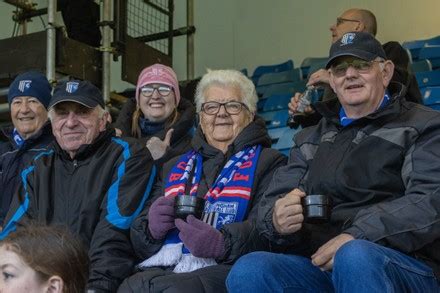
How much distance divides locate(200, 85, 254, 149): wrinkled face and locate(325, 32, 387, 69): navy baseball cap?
54cm

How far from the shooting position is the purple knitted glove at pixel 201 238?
2.59 m

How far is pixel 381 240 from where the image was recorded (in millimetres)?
2232

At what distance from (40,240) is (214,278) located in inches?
31.5

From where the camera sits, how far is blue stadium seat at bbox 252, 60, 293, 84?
22.8 feet

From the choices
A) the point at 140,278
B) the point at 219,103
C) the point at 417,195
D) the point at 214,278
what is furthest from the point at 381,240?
the point at 219,103

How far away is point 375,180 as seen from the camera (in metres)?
2.42

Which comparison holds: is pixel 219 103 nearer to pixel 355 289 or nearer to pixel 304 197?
pixel 304 197

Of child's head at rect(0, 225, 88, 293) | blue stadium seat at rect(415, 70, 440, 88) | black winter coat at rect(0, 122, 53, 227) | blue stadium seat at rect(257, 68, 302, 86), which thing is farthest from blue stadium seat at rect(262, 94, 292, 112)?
child's head at rect(0, 225, 88, 293)

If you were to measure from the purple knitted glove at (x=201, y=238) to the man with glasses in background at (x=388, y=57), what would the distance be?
0.76 meters

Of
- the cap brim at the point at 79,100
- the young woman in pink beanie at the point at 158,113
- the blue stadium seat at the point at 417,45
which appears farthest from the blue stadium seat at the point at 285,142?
the cap brim at the point at 79,100

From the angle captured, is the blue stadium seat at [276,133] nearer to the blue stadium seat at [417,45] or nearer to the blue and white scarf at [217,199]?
the blue stadium seat at [417,45]

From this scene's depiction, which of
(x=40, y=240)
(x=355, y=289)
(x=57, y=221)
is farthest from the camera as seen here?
(x=57, y=221)

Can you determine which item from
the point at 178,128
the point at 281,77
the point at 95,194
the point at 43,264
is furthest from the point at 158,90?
the point at 281,77

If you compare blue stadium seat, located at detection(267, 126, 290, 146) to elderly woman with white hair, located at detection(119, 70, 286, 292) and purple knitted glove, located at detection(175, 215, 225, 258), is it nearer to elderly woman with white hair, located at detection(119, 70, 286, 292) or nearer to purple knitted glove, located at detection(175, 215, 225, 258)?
elderly woman with white hair, located at detection(119, 70, 286, 292)
